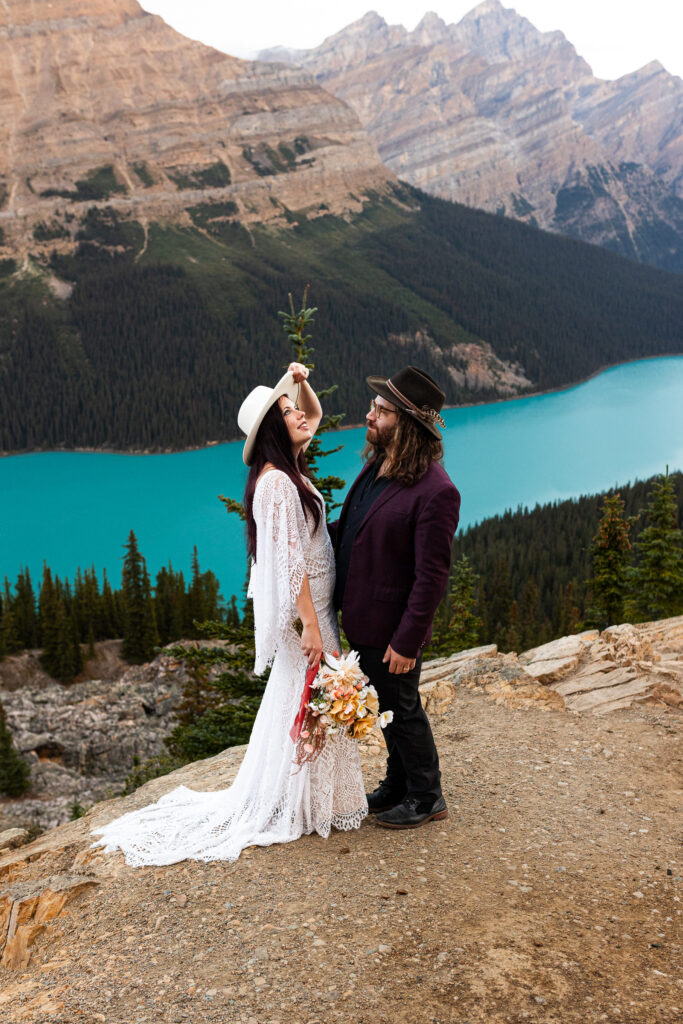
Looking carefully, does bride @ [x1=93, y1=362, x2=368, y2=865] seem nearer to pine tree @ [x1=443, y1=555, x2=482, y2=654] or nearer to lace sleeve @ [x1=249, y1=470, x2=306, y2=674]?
lace sleeve @ [x1=249, y1=470, x2=306, y2=674]

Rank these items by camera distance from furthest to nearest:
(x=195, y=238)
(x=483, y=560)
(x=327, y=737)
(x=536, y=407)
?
(x=195, y=238) < (x=536, y=407) < (x=483, y=560) < (x=327, y=737)

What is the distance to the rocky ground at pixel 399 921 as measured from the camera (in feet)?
13.6

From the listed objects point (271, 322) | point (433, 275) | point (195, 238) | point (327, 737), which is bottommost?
point (327, 737)

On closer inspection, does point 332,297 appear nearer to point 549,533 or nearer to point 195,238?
point 195,238

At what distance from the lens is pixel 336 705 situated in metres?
5.24

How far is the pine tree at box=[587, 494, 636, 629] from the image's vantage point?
2614cm

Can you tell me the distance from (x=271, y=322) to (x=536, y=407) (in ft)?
A: 172

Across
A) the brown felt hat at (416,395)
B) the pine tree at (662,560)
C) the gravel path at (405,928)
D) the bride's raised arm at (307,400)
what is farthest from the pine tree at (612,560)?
the brown felt hat at (416,395)

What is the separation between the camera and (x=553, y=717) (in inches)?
353

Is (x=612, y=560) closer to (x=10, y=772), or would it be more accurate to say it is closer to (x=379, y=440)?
(x=10, y=772)

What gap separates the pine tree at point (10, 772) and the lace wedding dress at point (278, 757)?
2326 cm

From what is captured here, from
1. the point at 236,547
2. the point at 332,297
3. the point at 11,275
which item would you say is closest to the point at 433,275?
the point at 332,297

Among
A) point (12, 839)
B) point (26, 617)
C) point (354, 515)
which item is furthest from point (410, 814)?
point (26, 617)

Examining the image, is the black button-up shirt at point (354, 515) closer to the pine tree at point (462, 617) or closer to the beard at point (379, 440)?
the beard at point (379, 440)
